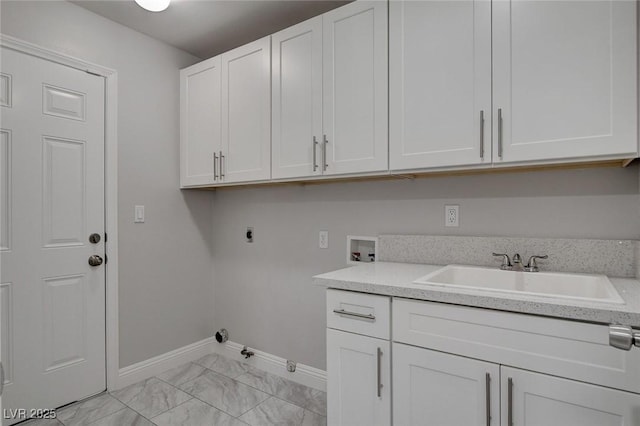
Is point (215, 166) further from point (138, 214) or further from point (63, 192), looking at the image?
point (63, 192)

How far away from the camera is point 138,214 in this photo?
2543 mm

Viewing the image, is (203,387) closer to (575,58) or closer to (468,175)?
(468,175)

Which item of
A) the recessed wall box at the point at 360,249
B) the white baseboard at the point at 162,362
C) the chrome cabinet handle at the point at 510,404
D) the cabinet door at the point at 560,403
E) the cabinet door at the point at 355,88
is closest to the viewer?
Answer: the cabinet door at the point at 560,403

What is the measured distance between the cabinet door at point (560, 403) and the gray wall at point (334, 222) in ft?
2.54

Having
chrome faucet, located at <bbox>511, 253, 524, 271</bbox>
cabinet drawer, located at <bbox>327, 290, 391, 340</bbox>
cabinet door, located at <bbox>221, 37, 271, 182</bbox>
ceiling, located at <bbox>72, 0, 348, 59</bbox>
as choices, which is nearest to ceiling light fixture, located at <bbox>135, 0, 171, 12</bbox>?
ceiling, located at <bbox>72, 0, 348, 59</bbox>

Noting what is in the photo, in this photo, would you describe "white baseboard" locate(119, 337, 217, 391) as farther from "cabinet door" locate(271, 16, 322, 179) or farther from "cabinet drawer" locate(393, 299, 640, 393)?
"cabinet drawer" locate(393, 299, 640, 393)

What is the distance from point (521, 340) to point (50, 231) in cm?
243

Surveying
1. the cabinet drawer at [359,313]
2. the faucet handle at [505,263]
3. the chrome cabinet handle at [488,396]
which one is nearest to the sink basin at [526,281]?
the faucet handle at [505,263]

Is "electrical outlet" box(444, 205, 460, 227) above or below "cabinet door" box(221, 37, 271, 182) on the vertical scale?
below

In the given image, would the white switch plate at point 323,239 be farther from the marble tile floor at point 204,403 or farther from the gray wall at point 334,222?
the marble tile floor at point 204,403

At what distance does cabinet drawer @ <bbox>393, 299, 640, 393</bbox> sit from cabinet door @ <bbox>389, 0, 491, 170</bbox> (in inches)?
26.5

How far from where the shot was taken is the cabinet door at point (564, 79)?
1329 mm

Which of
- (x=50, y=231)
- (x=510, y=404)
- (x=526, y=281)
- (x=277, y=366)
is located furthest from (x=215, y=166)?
(x=510, y=404)

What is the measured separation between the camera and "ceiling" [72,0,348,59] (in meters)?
2.20
